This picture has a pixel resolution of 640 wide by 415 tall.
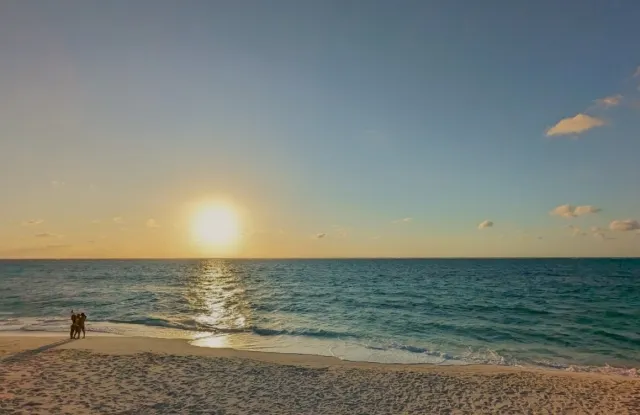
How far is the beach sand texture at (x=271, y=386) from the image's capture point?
481 inches

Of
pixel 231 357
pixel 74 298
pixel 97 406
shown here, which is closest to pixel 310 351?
pixel 231 357

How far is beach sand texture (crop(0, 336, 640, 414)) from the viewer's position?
12.2 metres

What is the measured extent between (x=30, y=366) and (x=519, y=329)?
29.5m

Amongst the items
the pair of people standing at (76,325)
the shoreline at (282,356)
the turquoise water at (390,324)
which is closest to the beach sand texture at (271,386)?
the shoreline at (282,356)

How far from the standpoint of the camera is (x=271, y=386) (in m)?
14.3

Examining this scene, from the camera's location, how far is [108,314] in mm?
35344

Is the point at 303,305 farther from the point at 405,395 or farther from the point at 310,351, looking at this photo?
the point at 405,395

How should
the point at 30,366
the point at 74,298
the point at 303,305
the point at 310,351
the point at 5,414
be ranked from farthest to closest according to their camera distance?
the point at 74,298 → the point at 303,305 → the point at 310,351 → the point at 30,366 → the point at 5,414

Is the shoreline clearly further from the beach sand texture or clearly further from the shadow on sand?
the shadow on sand

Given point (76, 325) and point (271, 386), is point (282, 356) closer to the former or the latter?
point (271, 386)

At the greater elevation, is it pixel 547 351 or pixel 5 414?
pixel 5 414

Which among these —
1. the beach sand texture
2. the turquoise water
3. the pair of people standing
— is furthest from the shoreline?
the pair of people standing

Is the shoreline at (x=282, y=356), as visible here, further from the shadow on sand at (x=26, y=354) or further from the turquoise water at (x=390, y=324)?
the turquoise water at (x=390, y=324)

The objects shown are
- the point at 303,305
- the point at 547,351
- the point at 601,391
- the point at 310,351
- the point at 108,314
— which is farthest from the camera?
the point at 303,305
